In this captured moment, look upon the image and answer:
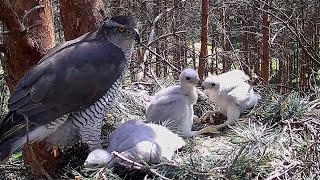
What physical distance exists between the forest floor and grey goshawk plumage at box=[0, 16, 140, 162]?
0.29 m

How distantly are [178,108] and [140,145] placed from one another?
0.65 meters

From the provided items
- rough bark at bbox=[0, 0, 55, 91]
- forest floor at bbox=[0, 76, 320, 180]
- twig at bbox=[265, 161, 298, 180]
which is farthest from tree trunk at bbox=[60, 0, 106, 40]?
twig at bbox=[265, 161, 298, 180]

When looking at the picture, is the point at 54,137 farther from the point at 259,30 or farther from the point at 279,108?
the point at 259,30

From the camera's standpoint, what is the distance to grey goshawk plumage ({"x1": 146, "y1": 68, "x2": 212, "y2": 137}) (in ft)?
11.1

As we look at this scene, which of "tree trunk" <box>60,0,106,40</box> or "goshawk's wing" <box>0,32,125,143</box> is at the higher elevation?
"tree trunk" <box>60,0,106,40</box>

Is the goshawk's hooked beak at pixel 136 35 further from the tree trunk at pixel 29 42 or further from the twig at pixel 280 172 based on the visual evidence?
the twig at pixel 280 172

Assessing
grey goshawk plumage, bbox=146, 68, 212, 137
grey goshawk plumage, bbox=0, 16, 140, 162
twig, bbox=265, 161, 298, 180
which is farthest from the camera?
grey goshawk plumage, bbox=146, 68, 212, 137

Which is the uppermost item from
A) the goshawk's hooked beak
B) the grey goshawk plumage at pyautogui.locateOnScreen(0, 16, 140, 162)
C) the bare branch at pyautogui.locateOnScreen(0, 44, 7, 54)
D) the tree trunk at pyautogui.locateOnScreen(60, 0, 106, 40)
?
the tree trunk at pyautogui.locateOnScreen(60, 0, 106, 40)

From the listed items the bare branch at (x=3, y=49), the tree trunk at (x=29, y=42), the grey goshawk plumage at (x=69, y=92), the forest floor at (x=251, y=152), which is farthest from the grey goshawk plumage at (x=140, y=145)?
the bare branch at (x=3, y=49)

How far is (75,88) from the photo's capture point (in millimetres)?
3094

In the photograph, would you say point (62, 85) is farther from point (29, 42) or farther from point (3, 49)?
point (3, 49)

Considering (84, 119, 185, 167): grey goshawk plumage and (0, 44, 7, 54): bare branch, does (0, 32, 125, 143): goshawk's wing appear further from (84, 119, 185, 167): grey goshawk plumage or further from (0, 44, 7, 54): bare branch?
(0, 44, 7, 54): bare branch

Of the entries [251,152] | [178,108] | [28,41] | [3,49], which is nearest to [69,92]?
[178,108]

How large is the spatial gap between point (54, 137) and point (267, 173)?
141 cm
